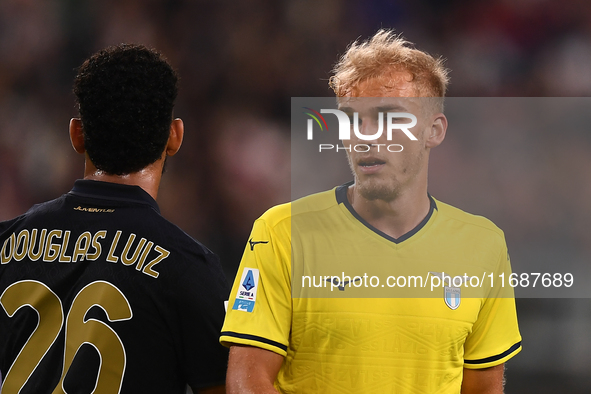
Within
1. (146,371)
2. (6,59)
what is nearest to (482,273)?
(146,371)

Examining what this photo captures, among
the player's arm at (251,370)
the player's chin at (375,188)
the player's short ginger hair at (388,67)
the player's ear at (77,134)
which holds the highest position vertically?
the player's short ginger hair at (388,67)

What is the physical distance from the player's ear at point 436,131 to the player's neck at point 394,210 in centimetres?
14

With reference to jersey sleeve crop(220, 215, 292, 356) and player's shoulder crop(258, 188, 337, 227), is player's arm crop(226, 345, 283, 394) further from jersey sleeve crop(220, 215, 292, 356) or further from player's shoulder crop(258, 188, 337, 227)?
player's shoulder crop(258, 188, 337, 227)

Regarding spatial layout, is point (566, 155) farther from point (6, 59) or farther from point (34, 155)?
point (6, 59)

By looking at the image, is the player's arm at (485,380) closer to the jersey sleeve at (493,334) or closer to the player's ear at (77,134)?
the jersey sleeve at (493,334)

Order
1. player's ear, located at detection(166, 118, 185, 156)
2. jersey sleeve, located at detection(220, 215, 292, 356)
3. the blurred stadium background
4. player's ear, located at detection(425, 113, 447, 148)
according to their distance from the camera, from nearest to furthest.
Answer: jersey sleeve, located at detection(220, 215, 292, 356), player's ear, located at detection(166, 118, 185, 156), player's ear, located at detection(425, 113, 447, 148), the blurred stadium background

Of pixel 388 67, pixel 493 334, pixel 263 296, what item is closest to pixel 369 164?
pixel 388 67

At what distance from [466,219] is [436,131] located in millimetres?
304

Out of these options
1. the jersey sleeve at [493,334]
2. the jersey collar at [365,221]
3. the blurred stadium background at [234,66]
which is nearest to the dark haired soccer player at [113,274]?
the jersey collar at [365,221]

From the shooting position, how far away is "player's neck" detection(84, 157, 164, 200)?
1.70 metres

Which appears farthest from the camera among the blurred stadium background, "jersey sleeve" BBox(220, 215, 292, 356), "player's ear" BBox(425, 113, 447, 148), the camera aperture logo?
the blurred stadium background

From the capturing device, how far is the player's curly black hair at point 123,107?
165 cm

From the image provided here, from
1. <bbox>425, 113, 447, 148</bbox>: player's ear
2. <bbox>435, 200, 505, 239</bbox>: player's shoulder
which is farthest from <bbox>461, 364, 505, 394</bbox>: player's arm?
<bbox>425, 113, 447, 148</bbox>: player's ear

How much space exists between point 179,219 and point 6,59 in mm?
1969
